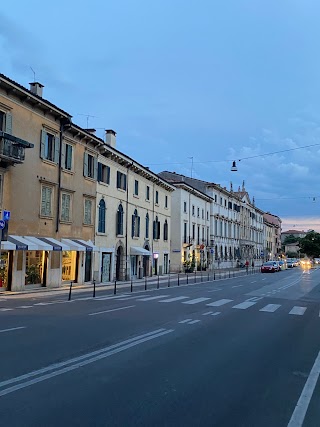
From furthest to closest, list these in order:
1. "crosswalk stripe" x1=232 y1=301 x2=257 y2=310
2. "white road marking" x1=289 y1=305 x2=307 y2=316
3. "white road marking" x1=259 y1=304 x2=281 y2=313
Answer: "crosswalk stripe" x1=232 y1=301 x2=257 y2=310 < "white road marking" x1=259 y1=304 x2=281 y2=313 < "white road marking" x1=289 y1=305 x2=307 y2=316

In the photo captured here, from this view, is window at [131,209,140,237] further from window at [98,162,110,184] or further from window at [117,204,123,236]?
window at [98,162,110,184]

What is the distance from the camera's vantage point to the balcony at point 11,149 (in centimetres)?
2259

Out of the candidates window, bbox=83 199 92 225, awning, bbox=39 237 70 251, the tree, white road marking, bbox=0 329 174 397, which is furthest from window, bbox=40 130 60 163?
the tree

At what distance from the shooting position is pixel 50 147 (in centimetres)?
2822

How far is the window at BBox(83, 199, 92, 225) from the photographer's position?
1264 inches

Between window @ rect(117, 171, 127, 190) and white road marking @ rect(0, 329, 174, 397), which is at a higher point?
window @ rect(117, 171, 127, 190)

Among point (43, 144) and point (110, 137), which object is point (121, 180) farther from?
point (43, 144)

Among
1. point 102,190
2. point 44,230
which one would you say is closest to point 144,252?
point 102,190

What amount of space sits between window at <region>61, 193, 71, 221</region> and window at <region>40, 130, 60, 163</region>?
252 cm

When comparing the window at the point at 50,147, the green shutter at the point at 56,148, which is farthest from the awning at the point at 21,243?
the green shutter at the point at 56,148

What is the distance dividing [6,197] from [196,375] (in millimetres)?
19236

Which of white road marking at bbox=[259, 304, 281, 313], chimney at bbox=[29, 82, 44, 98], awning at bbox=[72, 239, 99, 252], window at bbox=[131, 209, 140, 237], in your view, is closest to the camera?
white road marking at bbox=[259, 304, 281, 313]

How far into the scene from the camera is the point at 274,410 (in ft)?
18.0

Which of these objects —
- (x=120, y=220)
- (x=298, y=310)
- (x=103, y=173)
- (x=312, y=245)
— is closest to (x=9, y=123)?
(x=103, y=173)
